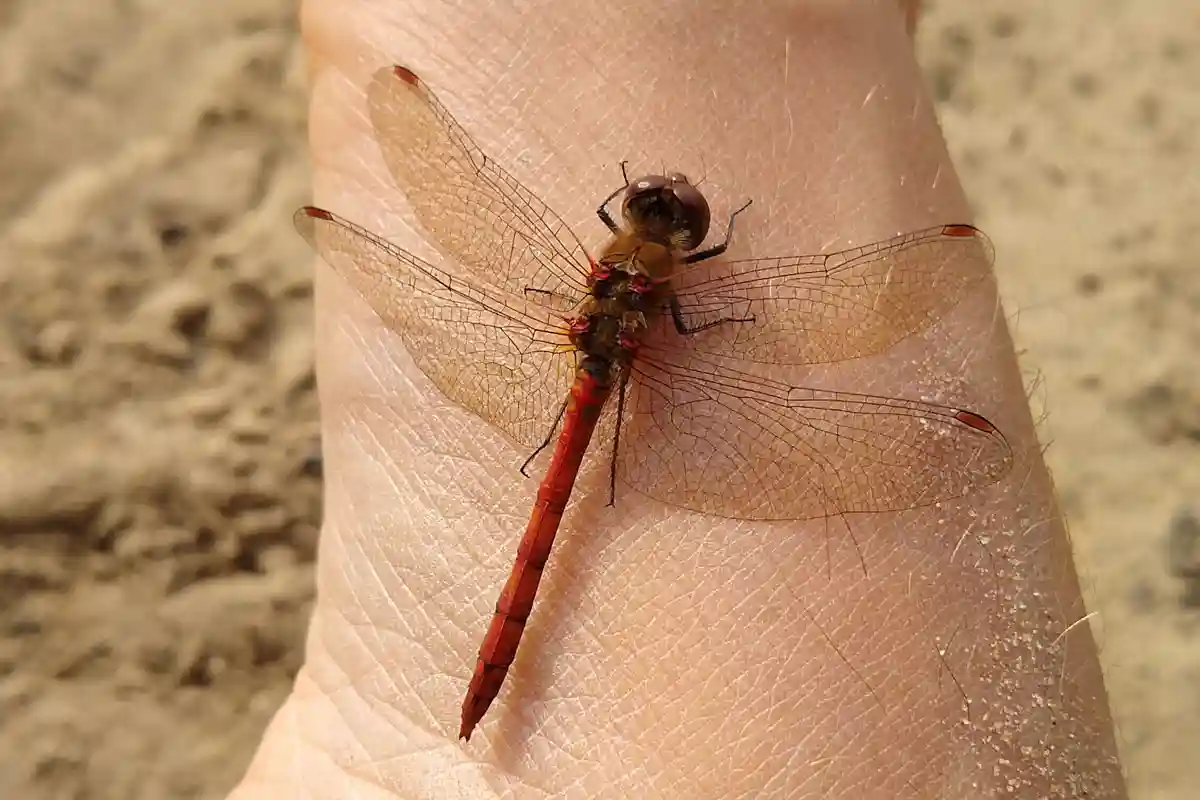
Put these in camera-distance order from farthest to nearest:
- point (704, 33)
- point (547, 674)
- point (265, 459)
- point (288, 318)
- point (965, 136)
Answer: point (965, 136) → point (288, 318) → point (265, 459) → point (704, 33) → point (547, 674)

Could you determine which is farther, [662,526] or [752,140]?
[752,140]

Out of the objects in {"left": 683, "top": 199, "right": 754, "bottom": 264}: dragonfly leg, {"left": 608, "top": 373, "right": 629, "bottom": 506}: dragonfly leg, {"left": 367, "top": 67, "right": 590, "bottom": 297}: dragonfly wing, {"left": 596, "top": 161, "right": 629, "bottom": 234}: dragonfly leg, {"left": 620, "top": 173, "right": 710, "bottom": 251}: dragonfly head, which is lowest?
{"left": 608, "top": 373, "right": 629, "bottom": 506}: dragonfly leg

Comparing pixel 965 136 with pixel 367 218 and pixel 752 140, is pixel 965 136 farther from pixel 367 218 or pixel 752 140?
pixel 367 218

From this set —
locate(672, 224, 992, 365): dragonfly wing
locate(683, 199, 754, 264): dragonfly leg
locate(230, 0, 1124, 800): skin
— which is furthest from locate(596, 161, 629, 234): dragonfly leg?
locate(672, 224, 992, 365): dragonfly wing

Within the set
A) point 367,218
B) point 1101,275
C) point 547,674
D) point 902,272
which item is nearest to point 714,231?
point 902,272

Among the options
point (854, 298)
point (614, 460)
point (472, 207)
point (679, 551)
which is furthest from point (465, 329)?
point (854, 298)

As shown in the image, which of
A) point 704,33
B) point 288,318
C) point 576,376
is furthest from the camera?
point 288,318

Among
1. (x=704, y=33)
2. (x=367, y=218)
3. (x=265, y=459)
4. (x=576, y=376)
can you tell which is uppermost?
(x=265, y=459)

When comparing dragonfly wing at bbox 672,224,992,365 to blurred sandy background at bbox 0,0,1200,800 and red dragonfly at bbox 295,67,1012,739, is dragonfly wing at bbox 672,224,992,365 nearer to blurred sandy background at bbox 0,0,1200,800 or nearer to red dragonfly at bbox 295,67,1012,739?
red dragonfly at bbox 295,67,1012,739
